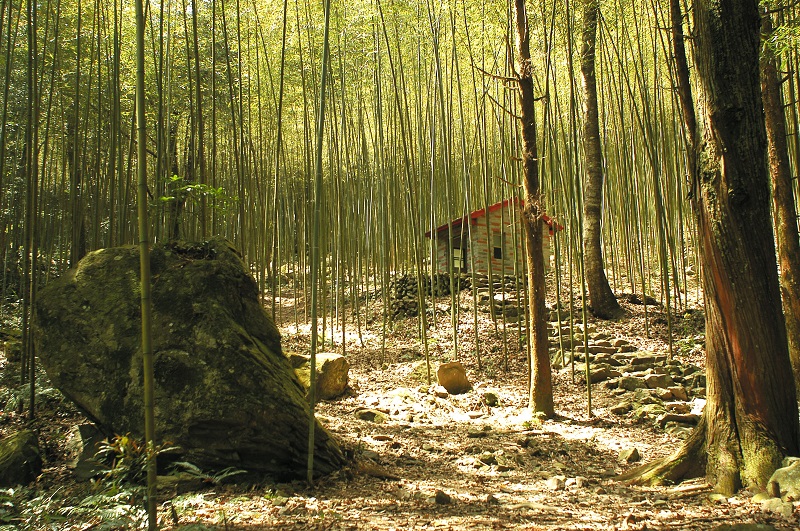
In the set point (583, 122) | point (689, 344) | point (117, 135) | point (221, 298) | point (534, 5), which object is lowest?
point (689, 344)

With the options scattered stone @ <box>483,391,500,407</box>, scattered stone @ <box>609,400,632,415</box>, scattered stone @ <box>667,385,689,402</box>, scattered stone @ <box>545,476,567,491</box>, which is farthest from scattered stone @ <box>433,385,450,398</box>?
scattered stone @ <box>545,476,567,491</box>

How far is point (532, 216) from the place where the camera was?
4.14 metres

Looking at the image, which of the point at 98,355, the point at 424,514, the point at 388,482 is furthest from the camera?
the point at 388,482

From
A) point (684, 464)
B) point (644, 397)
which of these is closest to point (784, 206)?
point (644, 397)

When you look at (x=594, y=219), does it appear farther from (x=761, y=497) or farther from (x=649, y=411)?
(x=761, y=497)

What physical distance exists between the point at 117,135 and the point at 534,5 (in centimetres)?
392

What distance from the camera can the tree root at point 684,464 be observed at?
2383 mm

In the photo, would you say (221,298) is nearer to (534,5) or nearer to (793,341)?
(793,341)

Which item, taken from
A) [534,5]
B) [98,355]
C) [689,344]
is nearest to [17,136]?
[98,355]

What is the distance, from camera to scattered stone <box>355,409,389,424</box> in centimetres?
416

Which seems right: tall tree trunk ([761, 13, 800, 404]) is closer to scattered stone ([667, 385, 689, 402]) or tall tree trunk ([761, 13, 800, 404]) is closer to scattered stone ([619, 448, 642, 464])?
scattered stone ([667, 385, 689, 402])

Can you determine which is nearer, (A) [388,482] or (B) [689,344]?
(A) [388,482]

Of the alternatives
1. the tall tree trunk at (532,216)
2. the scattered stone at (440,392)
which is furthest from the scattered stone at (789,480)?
the scattered stone at (440,392)

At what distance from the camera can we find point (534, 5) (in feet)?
17.3
